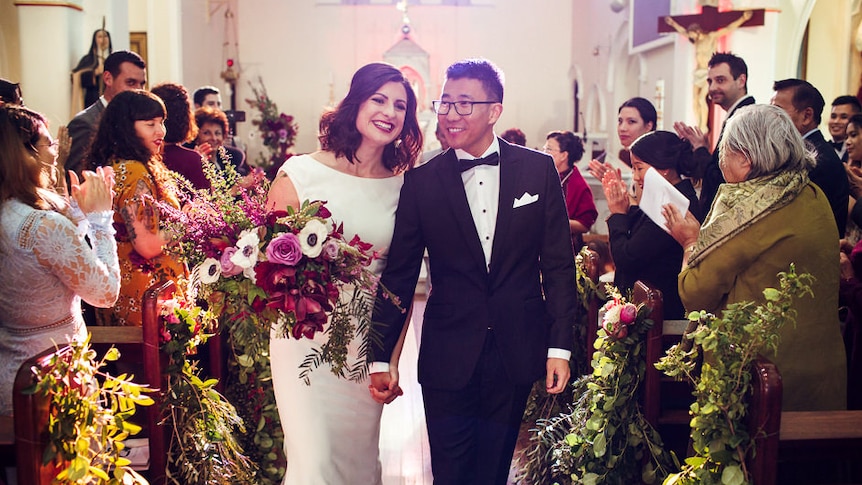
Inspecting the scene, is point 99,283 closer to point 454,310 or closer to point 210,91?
point 454,310

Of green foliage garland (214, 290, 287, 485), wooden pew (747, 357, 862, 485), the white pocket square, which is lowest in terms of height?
green foliage garland (214, 290, 287, 485)

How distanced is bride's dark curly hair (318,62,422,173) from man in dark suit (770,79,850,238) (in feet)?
6.78

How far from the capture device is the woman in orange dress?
12.3ft

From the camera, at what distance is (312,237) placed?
8.41ft

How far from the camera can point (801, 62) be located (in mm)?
8727

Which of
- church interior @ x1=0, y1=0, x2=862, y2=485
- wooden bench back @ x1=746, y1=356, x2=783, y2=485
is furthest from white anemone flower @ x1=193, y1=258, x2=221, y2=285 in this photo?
church interior @ x1=0, y1=0, x2=862, y2=485

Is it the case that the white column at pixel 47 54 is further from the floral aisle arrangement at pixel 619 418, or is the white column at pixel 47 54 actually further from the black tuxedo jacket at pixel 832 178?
the black tuxedo jacket at pixel 832 178

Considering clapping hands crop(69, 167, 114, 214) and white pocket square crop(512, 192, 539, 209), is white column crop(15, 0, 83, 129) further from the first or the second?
white pocket square crop(512, 192, 539, 209)

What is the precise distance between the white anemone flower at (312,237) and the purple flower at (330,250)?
0.02 meters

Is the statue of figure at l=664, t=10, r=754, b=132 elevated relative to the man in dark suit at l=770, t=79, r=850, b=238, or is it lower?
elevated

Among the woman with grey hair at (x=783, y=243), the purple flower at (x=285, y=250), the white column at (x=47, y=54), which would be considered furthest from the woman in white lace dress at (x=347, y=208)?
the white column at (x=47, y=54)

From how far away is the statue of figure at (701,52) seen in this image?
949 centimetres

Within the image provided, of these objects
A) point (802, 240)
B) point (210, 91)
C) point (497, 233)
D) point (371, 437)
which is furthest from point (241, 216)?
point (210, 91)

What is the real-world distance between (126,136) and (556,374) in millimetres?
2100
